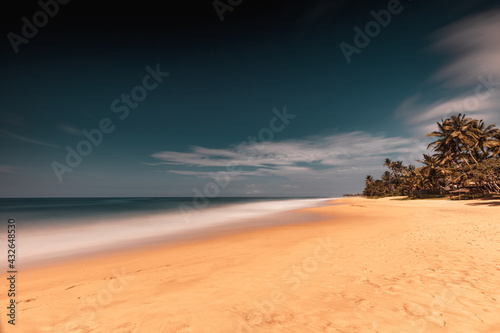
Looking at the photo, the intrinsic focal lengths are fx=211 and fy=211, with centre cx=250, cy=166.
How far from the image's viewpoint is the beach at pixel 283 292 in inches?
146

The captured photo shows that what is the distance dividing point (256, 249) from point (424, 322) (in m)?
6.56

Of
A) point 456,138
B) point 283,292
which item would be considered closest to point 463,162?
point 456,138

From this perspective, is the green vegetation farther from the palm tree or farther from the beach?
the beach

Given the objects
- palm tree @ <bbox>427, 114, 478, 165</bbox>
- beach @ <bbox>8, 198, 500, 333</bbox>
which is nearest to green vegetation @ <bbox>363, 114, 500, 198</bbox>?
palm tree @ <bbox>427, 114, 478, 165</bbox>

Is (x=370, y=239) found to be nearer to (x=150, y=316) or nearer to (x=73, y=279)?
(x=150, y=316)

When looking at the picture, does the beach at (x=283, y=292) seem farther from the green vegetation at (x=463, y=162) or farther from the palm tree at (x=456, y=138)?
the palm tree at (x=456, y=138)

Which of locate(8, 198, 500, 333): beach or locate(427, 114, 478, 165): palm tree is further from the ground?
locate(427, 114, 478, 165): palm tree

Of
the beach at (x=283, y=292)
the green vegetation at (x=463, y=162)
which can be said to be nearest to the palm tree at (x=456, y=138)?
the green vegetation at (x=463, y=162)

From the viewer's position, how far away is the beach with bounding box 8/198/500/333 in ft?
12.2

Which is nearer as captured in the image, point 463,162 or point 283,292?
point 283,292

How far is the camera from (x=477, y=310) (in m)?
3.74

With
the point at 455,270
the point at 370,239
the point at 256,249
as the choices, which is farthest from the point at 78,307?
the point at 370,239

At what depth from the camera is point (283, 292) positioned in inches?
196

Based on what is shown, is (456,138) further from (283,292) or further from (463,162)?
(283,292)
